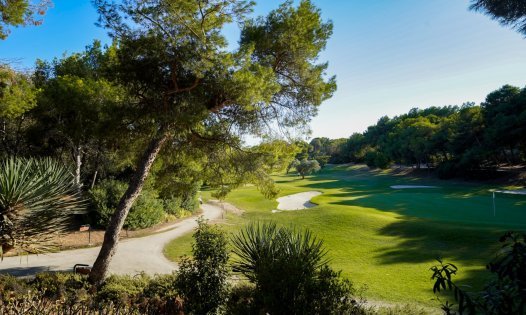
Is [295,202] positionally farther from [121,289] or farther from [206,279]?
[206,279]

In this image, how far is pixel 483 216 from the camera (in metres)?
22.9

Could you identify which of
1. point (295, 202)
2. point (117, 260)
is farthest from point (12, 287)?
point (295, 202)

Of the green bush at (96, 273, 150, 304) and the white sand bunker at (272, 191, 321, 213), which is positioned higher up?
the green bush at (96, 273, 150, 304)

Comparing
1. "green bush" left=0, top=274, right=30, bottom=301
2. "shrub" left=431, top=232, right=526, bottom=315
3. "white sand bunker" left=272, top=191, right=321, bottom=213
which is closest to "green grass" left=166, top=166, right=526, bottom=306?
"white sand bunker" left=272, top=191, right=321, bottom=213

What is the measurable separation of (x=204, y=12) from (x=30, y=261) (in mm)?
12679

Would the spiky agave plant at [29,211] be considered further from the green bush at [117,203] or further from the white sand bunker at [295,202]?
the white sand bunker at [295,202]

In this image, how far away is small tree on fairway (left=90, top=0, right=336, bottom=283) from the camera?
8.46 m

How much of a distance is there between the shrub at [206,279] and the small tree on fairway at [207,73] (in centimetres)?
335

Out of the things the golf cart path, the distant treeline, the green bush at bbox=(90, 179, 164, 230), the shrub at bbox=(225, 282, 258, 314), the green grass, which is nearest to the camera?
the shrub at bbox=(225, 282, 258, 314)

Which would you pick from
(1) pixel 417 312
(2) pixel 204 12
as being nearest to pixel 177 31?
(2) pixel 204 12

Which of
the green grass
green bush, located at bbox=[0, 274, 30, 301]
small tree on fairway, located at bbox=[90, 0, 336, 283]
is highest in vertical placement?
small tree on fairway, located at bbox=[90, 0, 336, 283]

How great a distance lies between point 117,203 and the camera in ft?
66.8

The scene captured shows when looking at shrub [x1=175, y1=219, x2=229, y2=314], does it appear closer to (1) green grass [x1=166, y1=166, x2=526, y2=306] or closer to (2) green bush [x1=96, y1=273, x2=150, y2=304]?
(2) green bush [x1=96, y1=273, x2=150, y2=304]

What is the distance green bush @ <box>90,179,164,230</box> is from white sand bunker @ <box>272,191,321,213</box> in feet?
41.9
